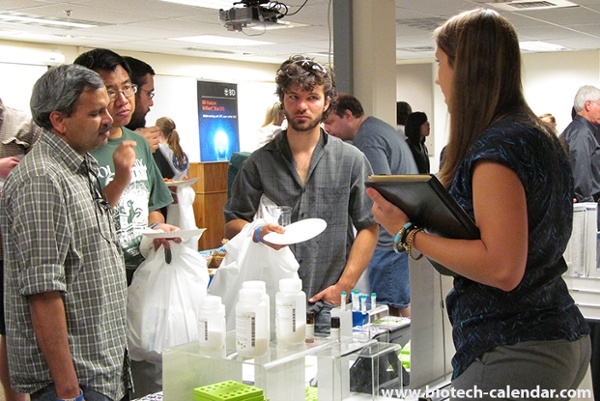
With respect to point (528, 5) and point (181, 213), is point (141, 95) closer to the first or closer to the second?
point (181, 213)

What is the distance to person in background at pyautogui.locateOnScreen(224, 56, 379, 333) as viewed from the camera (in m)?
2.63

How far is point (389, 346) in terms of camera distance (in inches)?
78.7

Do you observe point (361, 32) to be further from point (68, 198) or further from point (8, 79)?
point (8, 79)

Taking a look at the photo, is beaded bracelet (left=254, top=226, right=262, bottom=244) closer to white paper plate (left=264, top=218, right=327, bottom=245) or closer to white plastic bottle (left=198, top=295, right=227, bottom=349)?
white paper plate (left=264, top=218, right=327, bottom=245)

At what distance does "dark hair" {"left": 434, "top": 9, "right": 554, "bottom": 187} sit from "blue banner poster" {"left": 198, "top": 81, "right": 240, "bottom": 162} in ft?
38.1

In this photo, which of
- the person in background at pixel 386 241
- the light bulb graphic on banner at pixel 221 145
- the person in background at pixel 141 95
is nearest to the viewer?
the person in background at pixel 141 95

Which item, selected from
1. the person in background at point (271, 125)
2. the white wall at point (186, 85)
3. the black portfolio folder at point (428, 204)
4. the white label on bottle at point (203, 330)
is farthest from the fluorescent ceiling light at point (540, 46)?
the black portfolio folder at point (428, 204)

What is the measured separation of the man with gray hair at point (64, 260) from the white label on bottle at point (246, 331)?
0.39 meters

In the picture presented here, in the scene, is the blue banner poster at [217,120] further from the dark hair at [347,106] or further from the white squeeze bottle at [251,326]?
the white squeeze bottle at [251,326]

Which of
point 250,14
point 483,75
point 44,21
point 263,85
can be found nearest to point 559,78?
point 263,85

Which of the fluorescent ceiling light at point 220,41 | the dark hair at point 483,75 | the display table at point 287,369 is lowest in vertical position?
the display table at point 287,369

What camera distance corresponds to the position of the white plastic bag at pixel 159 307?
7.94ft

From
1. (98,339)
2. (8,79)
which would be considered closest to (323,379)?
(98,339)

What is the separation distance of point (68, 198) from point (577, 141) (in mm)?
4639
